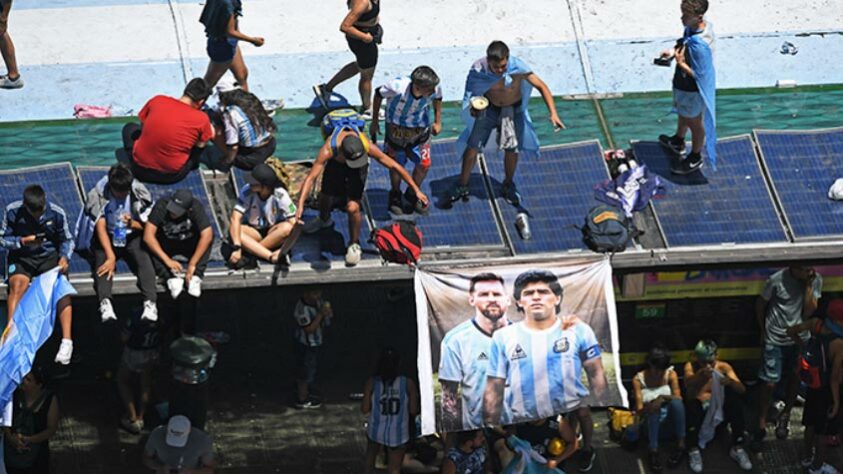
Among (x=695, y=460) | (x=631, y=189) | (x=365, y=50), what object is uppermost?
(x=365, y=50)

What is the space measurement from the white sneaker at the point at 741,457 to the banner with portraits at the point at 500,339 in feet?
6.68

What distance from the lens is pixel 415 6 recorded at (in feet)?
63.7

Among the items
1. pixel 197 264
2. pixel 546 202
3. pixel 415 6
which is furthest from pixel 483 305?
pixel 415 6

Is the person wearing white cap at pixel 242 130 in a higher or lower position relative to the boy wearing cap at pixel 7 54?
lower

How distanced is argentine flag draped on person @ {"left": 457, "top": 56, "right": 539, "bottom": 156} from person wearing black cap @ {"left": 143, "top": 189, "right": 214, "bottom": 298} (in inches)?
98.8

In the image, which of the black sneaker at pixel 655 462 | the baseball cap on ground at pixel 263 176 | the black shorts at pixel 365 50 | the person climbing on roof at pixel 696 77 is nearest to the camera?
the baseball cap on ground at pixel 263 176

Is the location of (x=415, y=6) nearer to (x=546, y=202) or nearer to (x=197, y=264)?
(x=546, y=202)

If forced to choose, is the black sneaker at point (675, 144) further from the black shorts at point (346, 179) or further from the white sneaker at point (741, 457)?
the black shorts at point (346, 179)

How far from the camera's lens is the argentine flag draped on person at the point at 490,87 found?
15102 mm

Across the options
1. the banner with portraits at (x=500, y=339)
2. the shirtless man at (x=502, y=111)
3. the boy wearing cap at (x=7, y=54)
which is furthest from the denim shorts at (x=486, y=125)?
the boy wearing cap at (x=7, y=54)

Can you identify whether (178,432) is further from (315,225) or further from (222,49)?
(222,49)

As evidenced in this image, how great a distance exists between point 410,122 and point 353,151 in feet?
3.01

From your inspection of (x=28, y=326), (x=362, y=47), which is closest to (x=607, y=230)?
(x=362, y=47)

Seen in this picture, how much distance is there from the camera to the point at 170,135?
48.9 feet
